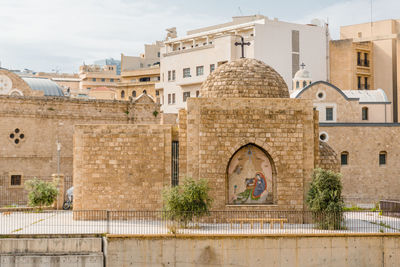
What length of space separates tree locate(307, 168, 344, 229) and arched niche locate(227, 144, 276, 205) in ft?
5.20

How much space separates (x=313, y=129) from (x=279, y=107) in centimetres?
A: 160

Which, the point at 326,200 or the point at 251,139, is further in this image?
the point at 251,139

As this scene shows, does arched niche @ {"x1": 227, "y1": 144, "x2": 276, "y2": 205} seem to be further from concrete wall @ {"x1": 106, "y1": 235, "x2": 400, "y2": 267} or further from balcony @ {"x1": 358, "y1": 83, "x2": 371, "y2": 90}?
balcony @ {"x1": 358, "y1": 83, "x2": 371, "y2": 90}

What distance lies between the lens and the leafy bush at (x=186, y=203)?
65.8ft

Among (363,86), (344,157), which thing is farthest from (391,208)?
(363,86)

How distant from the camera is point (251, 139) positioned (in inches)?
857

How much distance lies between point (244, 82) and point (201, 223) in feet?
18.8

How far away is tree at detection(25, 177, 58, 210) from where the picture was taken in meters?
25.6

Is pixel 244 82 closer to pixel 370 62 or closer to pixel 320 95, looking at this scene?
pixel 320 95

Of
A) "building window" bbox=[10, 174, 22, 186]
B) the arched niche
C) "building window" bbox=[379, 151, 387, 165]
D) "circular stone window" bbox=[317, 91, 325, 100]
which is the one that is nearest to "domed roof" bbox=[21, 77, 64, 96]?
"building window" bbox=[10, 174, 22, 186]

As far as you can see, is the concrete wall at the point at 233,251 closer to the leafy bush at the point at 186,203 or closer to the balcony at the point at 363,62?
the leafy bush at the point at 186,203

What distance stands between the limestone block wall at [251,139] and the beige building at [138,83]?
4005cm

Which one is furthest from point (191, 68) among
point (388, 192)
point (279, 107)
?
point (279, 107)

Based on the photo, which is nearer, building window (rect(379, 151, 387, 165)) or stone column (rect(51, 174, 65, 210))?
stone column (rect(51, 174, 65, 210))
